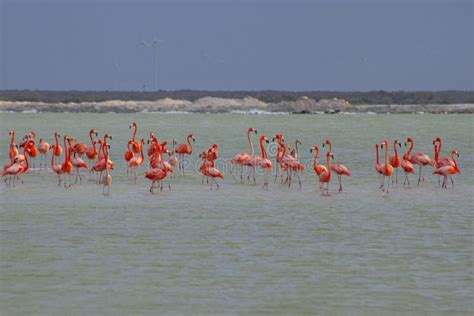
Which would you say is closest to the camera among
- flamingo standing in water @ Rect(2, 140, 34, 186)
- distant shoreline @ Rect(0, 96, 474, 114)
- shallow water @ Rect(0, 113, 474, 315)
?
shallow water @ Rect(0, 113, 474, 315)

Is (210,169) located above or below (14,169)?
above

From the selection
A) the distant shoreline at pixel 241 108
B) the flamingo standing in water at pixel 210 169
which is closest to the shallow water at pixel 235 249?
the flamingo standing in water at pixel 210 169

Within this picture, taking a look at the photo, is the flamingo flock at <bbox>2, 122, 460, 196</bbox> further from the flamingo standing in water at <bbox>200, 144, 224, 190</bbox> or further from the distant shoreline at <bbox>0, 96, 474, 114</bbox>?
the distant shoreline at <bbox>0, 96, 474, 114</bbox>

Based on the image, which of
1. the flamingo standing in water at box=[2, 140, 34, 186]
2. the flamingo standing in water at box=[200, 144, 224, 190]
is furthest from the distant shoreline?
the flamingo standing in water at box=[2, 140, 34, 186]

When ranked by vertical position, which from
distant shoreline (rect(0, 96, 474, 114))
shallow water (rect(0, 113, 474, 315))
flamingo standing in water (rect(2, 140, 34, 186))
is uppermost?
flamingo standing in water (rect(2, 140, 34, 186))

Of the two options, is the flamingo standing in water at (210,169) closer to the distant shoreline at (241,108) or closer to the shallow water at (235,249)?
the shallow water at (235,249)

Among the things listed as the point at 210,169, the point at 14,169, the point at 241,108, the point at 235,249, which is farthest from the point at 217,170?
the point at 241,108

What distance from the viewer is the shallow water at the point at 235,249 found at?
7.13 m

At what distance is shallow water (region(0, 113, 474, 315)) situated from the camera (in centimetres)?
713

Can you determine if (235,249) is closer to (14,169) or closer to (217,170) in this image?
(217,170)

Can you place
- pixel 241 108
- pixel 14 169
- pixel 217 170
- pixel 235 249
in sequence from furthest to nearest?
pixel 241 108 < pixel 217 170 < pixel 14 169 < pixel 235 249

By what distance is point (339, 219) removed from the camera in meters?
10.7

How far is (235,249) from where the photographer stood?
8.91m

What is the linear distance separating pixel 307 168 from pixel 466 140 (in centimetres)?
1111
